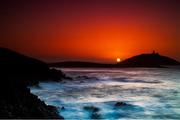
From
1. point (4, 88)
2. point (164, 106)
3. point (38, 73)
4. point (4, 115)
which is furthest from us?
point (38, 73)

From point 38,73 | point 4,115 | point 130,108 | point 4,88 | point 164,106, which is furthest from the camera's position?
point 38,73

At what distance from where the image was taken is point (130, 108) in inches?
1003

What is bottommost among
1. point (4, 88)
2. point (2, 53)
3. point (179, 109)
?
point (179, 109)

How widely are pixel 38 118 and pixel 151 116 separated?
9447 mm

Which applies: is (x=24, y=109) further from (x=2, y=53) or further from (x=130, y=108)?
(x=2, y=53)

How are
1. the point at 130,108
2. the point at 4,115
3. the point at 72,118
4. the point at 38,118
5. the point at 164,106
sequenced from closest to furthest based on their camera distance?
the point at 4,115, the point at 38,118, the point at 72,118, the point at 130,108, the point at 164,106

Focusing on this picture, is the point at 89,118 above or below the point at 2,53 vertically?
below

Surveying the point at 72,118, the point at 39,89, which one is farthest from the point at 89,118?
the point at 39,89

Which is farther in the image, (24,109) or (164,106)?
(164,106)

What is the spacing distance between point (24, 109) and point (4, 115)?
5.12 feet

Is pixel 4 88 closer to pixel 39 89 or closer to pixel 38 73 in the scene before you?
pixel 39 89

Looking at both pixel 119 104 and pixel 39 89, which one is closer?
pixel 119 104

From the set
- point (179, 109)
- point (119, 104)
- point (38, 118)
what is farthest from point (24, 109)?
point (179, 109)

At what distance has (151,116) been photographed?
72.9 feet
